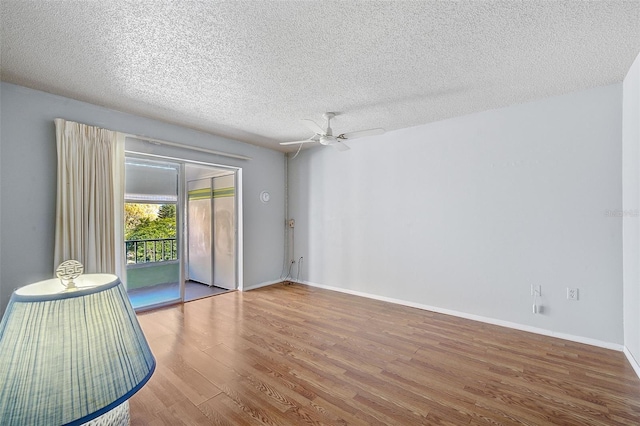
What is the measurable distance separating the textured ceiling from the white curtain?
0.46 meters

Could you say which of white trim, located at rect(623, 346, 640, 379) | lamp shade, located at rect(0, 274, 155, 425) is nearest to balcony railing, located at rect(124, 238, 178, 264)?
lamp shade, located at rect(0, 274, 155, 425)

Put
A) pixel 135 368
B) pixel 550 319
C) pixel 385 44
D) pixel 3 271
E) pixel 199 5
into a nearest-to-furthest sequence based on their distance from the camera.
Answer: pixel 135 368 → pixel 199 5 → pixel 385 44 → pixel 3 271 → pixel 550 319

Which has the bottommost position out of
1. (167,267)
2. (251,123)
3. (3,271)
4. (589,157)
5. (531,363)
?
(531,363)

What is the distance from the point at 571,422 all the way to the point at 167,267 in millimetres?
4957

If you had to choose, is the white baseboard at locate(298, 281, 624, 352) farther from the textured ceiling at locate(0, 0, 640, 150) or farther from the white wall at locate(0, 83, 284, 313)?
the white wall at locate(0, 83, 284, 313)

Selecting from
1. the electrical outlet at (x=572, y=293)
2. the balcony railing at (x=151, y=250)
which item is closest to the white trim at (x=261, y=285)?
the balcony railing at (x=151, y=250)

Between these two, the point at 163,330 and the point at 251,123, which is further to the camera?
the point at 251,123

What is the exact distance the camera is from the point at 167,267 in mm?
4547

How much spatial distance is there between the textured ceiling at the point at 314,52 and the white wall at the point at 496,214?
0.44 metres

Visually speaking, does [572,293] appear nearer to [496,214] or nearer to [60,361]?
[496,214]

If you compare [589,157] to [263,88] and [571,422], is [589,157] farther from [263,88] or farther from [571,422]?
[263,88]

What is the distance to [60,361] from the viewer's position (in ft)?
2.31

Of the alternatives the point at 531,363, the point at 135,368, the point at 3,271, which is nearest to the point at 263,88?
the point at 135,368

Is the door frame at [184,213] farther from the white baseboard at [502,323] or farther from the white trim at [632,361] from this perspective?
the white trim at [632,361]
